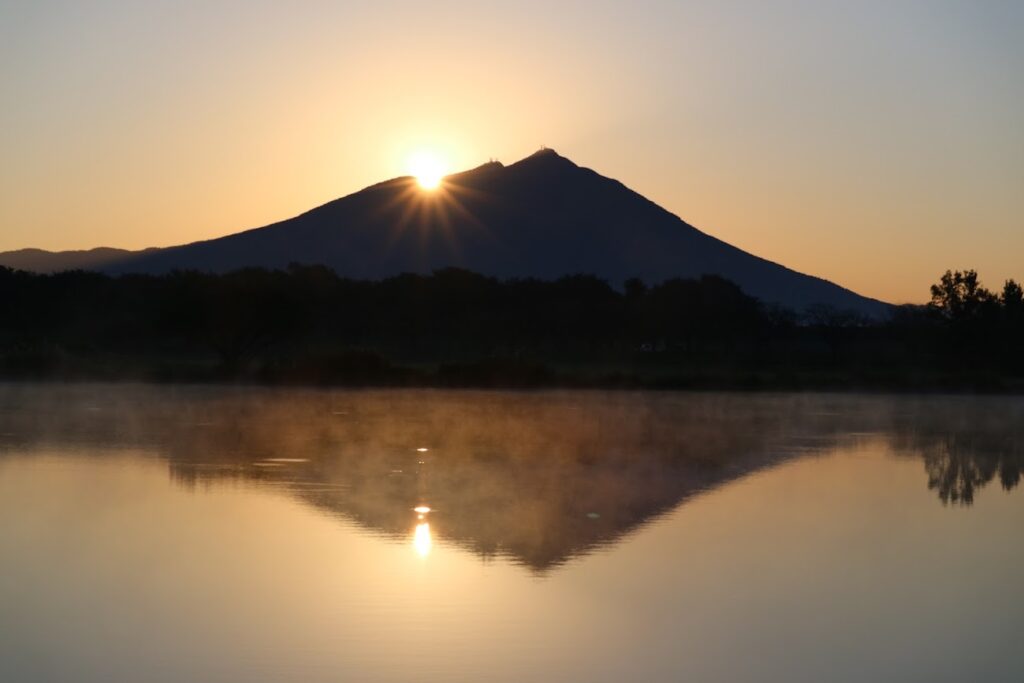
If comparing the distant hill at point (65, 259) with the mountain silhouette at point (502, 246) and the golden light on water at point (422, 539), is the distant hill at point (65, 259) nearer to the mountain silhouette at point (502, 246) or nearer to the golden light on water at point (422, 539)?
the mountain silhouette at point (502, 246)

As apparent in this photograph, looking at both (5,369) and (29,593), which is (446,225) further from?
(29,593)

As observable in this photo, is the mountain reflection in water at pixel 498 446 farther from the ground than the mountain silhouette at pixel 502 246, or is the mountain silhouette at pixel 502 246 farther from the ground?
the mountain silhouette at pixel 502 246

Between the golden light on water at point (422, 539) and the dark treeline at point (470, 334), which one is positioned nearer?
the golden light on water at point (422, 539)

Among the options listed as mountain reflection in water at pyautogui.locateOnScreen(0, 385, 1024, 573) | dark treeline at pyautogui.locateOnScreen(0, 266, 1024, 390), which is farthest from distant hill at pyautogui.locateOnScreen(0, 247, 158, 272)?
mountain reflection in water at pyautogui.locateOnScreen(0, 385, 1024, 573)

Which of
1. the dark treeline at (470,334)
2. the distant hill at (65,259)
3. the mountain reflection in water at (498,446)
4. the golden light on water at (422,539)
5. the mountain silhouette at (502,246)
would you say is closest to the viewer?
the golden light on water at (422,539)

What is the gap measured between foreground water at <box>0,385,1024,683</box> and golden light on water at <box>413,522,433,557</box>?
0.05 meters

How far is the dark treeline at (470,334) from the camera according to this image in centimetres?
4053

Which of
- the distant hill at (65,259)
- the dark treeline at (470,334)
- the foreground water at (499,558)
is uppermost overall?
the distant hill at (65,259)

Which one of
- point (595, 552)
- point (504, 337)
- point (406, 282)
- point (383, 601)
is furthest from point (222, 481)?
point (406, 282)

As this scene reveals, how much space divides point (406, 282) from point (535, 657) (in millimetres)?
68329

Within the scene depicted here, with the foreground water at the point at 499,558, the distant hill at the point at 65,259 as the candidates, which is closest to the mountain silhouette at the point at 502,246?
the distant hill at the point at 65,259

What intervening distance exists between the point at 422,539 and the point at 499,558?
93 cm

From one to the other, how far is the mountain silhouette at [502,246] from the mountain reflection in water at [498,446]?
133 metres

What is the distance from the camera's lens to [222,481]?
13.8 meters
